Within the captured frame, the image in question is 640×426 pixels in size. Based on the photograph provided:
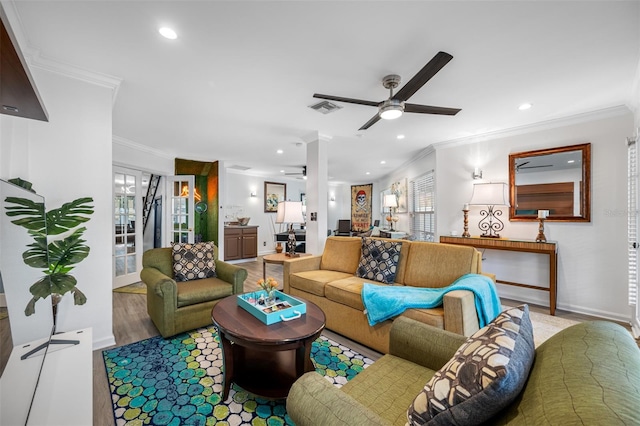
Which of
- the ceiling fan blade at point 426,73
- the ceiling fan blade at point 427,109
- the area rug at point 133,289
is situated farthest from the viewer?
the area rug at point 133,289

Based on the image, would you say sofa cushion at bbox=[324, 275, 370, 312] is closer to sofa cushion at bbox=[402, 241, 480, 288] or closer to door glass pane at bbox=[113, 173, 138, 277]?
sofa cushion at bbox=[402, 241, 480, 288]

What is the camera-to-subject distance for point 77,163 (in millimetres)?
2301

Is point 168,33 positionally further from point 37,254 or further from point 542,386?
point 542,386

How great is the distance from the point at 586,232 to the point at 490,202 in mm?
1093

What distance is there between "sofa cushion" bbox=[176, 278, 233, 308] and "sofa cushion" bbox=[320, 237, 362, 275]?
4.13ft

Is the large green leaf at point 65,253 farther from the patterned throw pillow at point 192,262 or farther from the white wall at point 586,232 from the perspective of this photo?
the white wall at point 586,232

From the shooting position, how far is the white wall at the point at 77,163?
213 cm

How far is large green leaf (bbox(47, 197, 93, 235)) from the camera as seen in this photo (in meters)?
2.01

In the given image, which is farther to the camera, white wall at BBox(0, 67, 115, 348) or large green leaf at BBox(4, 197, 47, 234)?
white wall at BBox(0, 67, 115, 348)

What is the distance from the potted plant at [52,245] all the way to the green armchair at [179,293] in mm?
651

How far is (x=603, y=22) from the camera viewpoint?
1.74 m

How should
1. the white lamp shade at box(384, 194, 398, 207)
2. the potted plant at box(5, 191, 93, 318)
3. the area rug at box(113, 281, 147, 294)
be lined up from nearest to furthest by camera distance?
1. the potted plant at box(5, 191, 93, 318)
2. the area rug at box(113, 281, 147, 294)
3. the white lamp shade at box(384, 194, 398, 207)

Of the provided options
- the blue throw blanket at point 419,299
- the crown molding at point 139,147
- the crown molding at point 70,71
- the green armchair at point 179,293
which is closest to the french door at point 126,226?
the crown molding at point 139,147

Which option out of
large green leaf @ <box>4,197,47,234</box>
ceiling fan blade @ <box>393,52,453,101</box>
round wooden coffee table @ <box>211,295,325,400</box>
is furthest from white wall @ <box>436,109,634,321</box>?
large green leaf @ <box>4,197,47,234</box>
